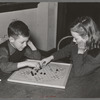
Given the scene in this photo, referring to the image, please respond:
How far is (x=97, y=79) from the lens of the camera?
1.15 meters

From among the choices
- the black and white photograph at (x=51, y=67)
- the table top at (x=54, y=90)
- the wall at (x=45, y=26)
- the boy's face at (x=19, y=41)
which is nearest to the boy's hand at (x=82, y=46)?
the black and white photograph at (x=51, y=67)

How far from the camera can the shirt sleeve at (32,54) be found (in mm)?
1518

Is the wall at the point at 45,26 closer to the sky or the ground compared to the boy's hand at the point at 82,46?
closer to the ground

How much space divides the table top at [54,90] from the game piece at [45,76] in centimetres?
3

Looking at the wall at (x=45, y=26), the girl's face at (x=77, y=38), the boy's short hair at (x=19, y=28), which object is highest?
the boy's short hair at (x=19, y=28)

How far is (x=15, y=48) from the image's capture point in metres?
1.43

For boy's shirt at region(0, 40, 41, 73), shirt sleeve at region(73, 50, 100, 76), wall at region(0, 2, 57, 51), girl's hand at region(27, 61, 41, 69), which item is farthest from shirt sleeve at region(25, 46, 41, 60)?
wall at region(0, 2, 57, 51)

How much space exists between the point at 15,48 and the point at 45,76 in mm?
422

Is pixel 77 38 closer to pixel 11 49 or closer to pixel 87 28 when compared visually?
pixel 87 28

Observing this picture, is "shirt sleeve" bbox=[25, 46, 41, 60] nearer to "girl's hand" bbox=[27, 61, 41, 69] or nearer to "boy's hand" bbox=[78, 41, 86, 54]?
"girl's hand" bbox=[27, 61, 41, 69]

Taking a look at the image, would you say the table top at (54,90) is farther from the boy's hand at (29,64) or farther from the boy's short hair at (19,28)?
the boy's short hair at (19,28)

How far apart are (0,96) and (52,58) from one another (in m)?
0.60

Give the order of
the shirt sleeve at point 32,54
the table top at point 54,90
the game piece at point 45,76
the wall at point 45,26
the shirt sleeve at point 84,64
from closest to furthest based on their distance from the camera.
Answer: the table top at point 54,90 → the game piece at point 45,76 → the shirt sleeve at point 84,64 → the shirt sleeve at point 32,54 → the wall at point 45,26

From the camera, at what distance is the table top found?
95cm
